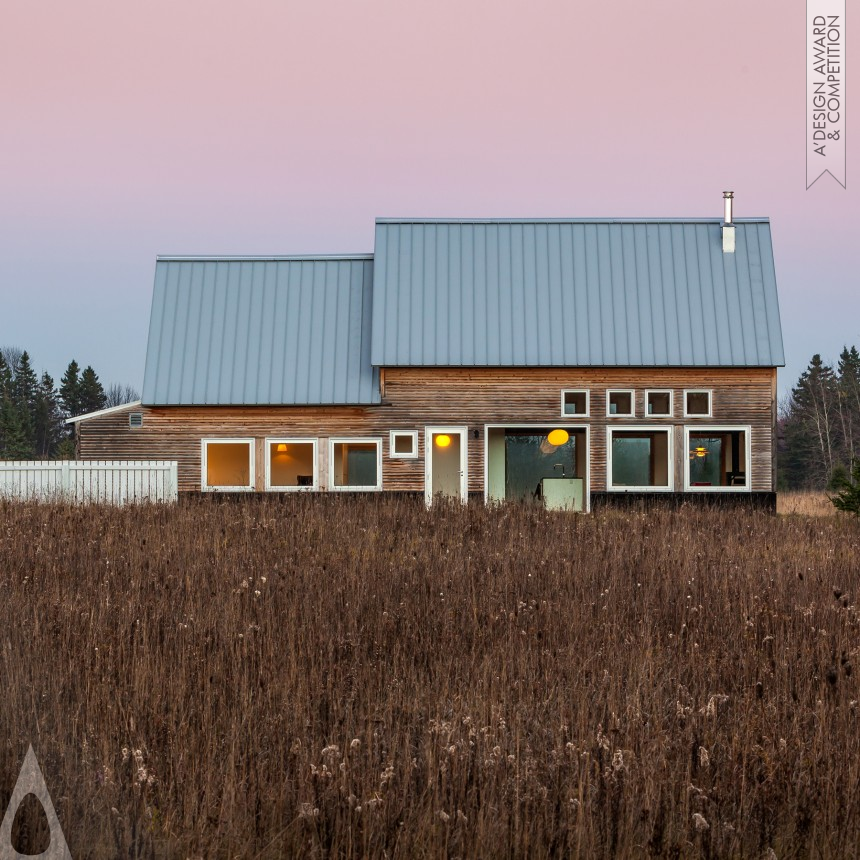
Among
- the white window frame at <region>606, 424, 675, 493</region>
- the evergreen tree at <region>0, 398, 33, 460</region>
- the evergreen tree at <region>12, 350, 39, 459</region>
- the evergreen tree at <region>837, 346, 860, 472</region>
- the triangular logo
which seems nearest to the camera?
the triangular logo

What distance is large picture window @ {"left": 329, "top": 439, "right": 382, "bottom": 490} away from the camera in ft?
77.8

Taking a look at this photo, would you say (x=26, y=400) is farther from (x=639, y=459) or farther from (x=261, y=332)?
(x=639, y=459)

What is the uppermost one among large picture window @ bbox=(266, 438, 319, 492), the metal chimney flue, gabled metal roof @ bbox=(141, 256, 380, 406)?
the metal chimney flue

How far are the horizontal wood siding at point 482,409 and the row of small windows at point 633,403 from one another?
0.36 ft

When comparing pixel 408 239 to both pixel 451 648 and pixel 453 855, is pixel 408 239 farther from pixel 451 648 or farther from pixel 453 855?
pixel 453 855

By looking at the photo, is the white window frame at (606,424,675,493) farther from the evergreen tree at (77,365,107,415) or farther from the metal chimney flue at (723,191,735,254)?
the evergreen tree at (77,365,107,415)

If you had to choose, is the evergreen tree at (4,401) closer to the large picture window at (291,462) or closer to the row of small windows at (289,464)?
the row of small windows at (289,464)

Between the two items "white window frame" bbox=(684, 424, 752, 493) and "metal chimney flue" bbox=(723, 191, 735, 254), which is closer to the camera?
"white window frame" bbox=(684, 424, 752, 493)

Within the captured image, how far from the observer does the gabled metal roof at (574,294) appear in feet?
77.7

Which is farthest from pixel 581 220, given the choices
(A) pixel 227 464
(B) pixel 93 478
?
(B) pixel 93 478

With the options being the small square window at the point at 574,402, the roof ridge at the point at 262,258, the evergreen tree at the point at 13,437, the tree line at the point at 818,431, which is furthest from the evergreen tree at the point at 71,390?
the small square window at the point at 574,402

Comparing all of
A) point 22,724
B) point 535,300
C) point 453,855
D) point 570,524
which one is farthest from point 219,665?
point 535,300

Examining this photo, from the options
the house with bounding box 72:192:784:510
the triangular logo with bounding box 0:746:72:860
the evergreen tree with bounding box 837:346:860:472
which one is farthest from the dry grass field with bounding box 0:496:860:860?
the evergreen tree with bounding box 837:346:860:472

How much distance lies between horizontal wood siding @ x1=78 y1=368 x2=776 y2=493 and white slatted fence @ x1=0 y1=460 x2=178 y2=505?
189cm
